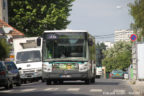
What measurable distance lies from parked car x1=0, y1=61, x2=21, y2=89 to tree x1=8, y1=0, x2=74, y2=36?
26815 millimetres

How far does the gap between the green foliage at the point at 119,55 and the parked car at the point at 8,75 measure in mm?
107615

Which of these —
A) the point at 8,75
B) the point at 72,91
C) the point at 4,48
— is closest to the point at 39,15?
the point at 4,48

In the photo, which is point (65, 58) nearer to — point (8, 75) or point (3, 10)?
point (8, 75)

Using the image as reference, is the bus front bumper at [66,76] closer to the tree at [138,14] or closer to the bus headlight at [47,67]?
the bus headlight at [47,67]

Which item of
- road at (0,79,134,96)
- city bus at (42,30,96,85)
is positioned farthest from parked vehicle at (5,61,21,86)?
road at (0,79,134,96)

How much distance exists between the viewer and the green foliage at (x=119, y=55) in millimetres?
136625

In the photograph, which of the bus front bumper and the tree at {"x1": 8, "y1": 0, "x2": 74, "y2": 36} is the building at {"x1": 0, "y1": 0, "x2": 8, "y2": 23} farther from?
the bus front bumper

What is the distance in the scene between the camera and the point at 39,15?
57969mm

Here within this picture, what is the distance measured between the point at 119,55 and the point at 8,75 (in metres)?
110

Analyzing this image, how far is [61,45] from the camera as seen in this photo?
26.8 metres

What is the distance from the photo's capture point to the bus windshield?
26.6 meters

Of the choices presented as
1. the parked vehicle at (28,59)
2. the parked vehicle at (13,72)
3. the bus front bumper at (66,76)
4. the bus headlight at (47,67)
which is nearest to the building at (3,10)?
the parked vehicle at (28,59)

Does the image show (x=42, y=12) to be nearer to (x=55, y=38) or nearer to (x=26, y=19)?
(x=26, y=19)

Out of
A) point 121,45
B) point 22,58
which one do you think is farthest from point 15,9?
point 121,45
